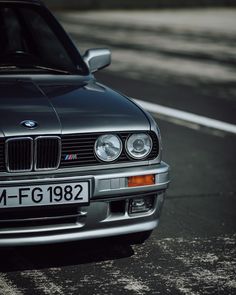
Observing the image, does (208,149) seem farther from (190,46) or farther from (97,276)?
(190,46)

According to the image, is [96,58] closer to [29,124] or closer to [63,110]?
[63,110]

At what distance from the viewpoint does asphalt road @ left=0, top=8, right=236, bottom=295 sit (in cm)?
480

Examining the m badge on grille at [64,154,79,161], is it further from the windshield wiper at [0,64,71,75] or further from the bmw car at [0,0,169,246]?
the windshield wiper at [0,64,71,75]

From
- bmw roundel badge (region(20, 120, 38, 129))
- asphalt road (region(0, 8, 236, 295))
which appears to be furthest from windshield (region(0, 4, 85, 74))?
asphalt road (region(0, 8, 236, 295))

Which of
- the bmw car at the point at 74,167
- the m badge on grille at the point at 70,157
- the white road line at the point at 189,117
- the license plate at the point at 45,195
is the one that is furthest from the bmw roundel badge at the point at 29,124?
the white road line at the point at 189,117

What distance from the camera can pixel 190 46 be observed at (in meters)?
19.0

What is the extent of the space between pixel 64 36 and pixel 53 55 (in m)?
0.27

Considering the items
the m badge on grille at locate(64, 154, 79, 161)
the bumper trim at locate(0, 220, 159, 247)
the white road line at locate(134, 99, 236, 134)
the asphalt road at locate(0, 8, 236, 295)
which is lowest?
the white road line at locate(134, 99, 236, 134)

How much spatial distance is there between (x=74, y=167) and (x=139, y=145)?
17.8 inches

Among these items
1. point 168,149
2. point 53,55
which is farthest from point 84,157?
point 168,149

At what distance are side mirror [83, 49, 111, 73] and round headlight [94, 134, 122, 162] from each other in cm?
162

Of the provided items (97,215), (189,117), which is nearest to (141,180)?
(97,215)

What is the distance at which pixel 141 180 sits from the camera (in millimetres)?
5008

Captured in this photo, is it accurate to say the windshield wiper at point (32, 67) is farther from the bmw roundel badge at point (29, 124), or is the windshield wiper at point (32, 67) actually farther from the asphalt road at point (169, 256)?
the asphalt road at point (169, 256)
